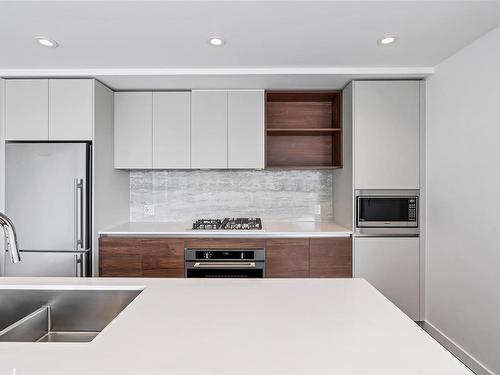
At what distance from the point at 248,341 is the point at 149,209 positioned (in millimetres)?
2851

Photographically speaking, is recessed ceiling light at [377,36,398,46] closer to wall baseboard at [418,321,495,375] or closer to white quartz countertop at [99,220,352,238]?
white quartz countertop at [99,220,352,238]

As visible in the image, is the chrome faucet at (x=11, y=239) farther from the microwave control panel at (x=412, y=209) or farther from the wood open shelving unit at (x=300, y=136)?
the microwave control panel at (x=412, y=209)

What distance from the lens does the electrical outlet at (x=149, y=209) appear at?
11.8 ft

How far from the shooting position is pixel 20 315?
1474mm

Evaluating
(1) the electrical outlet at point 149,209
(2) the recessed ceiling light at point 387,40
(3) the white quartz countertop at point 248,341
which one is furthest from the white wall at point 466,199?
(1) the electrical outlet at point 149,209

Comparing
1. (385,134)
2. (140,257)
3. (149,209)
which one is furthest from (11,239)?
(385,134)

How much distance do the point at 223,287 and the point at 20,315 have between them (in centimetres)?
90

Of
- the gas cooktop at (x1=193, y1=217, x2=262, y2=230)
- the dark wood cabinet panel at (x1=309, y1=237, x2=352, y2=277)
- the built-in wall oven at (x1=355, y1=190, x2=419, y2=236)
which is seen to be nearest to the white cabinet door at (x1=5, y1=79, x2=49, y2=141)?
the gas cooktop at (x1=193, y1=217, x2=262, y2=230)

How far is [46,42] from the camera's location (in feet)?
7.47

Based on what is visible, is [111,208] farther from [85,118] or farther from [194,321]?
[194,321]

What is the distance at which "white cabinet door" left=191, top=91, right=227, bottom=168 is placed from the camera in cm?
322

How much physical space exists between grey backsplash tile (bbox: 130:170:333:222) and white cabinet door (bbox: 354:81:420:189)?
71cm

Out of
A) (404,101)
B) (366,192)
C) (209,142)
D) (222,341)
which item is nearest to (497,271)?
(366,192)

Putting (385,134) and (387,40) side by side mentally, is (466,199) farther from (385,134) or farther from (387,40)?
(387,40)
